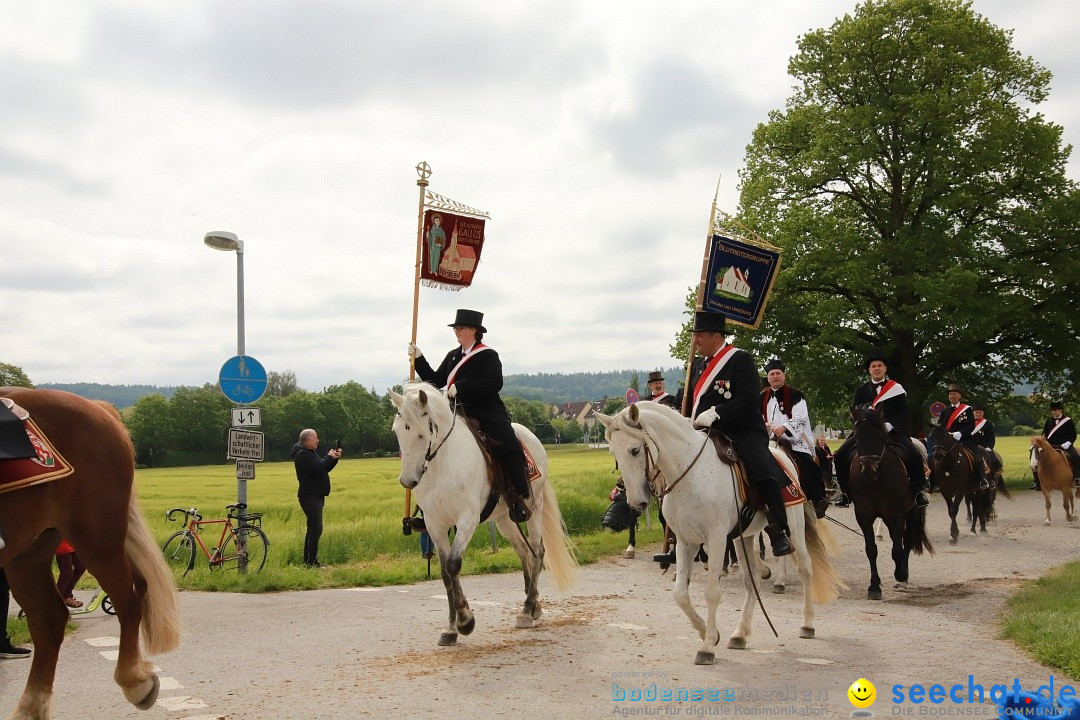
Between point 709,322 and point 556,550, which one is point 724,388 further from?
point 556,550

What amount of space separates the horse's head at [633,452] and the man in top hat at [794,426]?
4351 millimetres

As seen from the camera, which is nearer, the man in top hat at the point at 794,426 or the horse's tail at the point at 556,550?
the horse's tail at the point at 556,550

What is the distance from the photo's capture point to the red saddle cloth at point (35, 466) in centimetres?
493

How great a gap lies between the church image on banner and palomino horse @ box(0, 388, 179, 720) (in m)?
8.09

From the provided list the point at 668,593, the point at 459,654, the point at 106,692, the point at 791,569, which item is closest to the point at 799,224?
the point at 791,569

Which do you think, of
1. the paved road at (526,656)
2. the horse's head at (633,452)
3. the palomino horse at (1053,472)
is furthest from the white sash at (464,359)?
the palomino horse at (1053,472)

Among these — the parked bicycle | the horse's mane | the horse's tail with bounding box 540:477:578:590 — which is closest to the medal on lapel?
the horse's mane

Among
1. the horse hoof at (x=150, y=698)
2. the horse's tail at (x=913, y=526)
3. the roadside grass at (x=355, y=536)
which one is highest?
the horse's tail at (x=913, y=526)

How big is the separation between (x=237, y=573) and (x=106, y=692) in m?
6.42

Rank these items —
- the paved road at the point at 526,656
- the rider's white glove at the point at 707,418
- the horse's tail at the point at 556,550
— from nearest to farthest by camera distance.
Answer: the paved road at the point at 526,656
the rider's white glove at the point at 707,418
the horse's tail at the point at 556,550

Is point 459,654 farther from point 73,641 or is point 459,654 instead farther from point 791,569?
point 791,569

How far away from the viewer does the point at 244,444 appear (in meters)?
13.5

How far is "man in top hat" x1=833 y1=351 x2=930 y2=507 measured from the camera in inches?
457

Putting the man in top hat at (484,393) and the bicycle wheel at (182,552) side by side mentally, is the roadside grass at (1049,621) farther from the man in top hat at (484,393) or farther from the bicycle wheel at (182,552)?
the bicycle wheel at (182,552)
